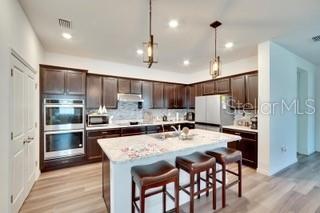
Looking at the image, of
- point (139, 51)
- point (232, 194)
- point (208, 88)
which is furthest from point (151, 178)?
point (208, 88)

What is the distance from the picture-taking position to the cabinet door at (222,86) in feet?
15.6

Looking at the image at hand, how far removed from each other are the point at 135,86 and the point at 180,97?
1896 mm

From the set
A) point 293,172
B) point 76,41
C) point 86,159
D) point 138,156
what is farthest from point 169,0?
point 293,172

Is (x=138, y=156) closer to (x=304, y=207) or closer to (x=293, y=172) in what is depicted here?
(x=304, y=207)

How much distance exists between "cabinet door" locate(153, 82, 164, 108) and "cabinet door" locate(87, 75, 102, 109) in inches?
69.5

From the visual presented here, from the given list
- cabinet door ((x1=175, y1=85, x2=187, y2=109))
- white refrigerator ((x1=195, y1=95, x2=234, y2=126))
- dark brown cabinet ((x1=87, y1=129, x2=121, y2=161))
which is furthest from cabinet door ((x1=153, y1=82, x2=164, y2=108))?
dark brown cabinet ((x1=87, y1=129, x2=121, y2=161))

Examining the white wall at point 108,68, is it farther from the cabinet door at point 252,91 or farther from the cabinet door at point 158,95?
the cabinet door at point 252,91

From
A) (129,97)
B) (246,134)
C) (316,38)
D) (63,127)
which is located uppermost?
(316,38)

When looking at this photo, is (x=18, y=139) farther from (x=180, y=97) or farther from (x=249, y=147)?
(x=180, y=97)

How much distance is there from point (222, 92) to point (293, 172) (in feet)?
8.31

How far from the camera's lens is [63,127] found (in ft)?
12.3

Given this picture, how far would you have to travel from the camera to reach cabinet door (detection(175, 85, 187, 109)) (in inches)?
239

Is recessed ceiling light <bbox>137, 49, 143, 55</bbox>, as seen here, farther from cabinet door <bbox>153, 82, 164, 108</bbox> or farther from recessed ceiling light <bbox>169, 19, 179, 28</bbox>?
cabinet door <bbox>153, 82, 164, 108</bbox>

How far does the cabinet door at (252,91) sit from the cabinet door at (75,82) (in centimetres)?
416
